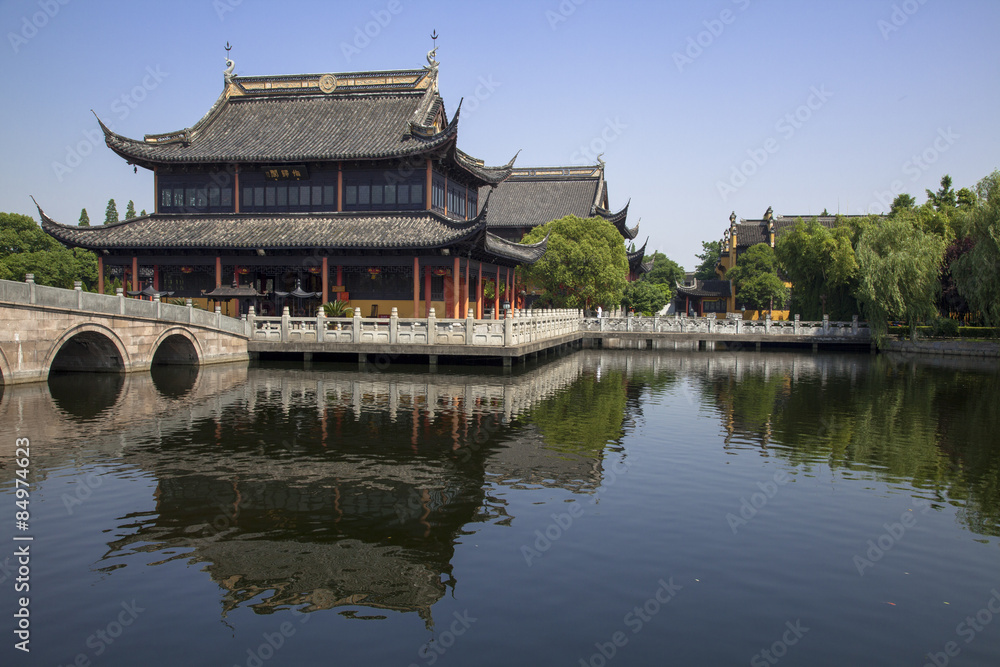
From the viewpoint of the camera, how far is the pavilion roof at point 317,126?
34.1 meters

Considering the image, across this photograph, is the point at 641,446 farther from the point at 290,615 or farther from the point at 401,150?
the point at 401,150

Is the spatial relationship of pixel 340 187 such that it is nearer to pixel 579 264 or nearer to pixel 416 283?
pixel 416 283

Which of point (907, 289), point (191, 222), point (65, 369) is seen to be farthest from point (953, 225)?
point (65, 369)

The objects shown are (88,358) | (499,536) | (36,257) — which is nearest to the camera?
(499,536)

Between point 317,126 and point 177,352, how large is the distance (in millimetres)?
15302

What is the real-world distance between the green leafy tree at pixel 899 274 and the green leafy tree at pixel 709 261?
158 ft

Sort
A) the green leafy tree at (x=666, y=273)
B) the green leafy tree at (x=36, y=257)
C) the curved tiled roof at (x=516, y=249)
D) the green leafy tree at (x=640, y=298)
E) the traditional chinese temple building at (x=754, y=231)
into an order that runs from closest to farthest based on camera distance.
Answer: the curved tiled roof at (x=516, y=249) → the green leafy tree at (x=36, y=257) → the green leafy tree at (x=640, y=298) → the traditional chinese temple building at (x=754, y=231) → the green leafy tree at (x=666, y=273)

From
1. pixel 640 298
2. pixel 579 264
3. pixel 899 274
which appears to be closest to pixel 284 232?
pixel 579 264

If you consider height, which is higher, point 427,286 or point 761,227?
point 761,227

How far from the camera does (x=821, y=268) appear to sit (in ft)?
140

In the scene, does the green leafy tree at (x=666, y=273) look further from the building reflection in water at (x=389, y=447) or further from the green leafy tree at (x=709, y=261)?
the building reflection in water at (x=389, y=447)

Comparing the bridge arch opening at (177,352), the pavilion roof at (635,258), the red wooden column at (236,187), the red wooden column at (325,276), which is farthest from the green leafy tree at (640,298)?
the bridge arch opening at (177,352)

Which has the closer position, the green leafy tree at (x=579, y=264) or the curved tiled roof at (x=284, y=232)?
the curved tiled roof at (x=284, y=232)

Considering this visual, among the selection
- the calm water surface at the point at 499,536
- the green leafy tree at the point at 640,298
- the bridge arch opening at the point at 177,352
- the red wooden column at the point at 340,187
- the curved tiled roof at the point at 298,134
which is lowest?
the calm water surface at the point at 499,536
